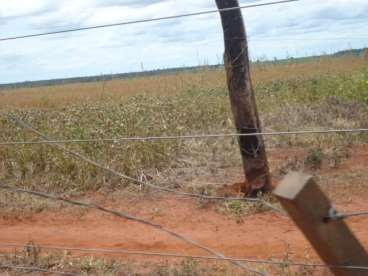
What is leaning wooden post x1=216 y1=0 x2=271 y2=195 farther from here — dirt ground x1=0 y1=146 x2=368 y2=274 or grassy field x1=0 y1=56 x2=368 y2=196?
grassy field x1=0 y1=56 x2=368 y2=196

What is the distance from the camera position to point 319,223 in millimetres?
1820

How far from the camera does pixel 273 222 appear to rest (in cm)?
481

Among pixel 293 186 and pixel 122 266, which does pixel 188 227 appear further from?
pixel 293 186

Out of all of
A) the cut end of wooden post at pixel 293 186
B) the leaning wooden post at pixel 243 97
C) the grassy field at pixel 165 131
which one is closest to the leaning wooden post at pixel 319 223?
the cut end of wooden post at pixel 293 186

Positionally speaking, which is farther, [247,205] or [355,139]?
[355,139]

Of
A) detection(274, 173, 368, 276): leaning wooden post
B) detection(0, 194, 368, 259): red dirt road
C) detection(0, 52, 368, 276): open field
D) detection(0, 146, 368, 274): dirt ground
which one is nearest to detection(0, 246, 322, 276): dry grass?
detection(0, 52, 368, 276): open field

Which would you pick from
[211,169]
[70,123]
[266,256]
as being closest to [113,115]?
[70,123]

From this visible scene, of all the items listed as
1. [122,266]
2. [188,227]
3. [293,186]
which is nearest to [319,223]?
[293,186]

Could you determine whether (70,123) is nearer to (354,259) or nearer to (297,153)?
(297,153)

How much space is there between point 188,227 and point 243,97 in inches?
45.3

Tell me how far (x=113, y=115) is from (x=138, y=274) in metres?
4.78

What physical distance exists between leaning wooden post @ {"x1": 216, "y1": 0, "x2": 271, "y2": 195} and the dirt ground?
1.27 ft

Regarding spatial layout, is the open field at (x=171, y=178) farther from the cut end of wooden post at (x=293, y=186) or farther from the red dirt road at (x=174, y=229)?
the cut end of wooden post at (x=293, y=186)

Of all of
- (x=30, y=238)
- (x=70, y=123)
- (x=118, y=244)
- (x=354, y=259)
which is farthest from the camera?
(x=70, y=123)
